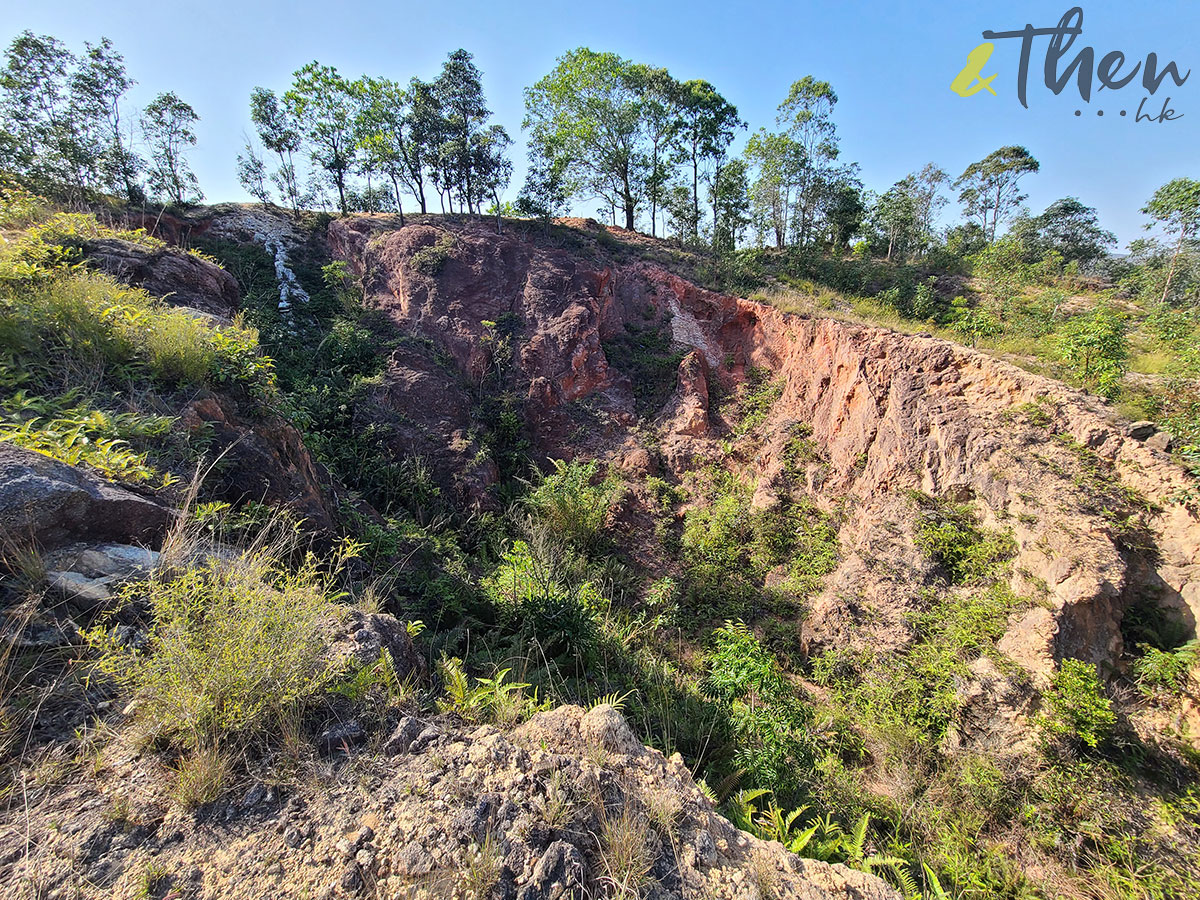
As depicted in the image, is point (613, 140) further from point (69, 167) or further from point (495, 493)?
point (69, 167)

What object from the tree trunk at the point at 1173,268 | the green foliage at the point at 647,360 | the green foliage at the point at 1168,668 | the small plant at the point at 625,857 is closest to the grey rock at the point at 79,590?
the small plant at the point at 625,857

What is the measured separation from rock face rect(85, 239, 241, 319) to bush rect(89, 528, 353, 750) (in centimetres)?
564

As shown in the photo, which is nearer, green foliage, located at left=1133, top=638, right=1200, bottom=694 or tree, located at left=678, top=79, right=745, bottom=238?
green foliage, located at left=1133, top=638, right=1200, bottom=694

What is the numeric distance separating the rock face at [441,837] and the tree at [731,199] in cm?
1918

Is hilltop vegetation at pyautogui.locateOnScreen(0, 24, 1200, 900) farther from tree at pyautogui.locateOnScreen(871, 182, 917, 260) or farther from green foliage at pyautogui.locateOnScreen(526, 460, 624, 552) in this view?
tree at pyautogui.locateOnScreen(871, 182, 917, 260)

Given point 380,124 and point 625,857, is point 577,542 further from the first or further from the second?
point 380,124

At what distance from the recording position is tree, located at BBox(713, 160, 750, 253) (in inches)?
733

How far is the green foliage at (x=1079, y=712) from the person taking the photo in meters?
4.80

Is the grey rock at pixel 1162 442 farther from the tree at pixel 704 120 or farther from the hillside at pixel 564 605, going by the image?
A: the tree at pixel 704 120

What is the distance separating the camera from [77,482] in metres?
2.99

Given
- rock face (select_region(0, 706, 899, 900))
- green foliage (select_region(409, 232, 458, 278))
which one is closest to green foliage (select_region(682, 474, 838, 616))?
rock face (select_region(0, 706, 899, 900))

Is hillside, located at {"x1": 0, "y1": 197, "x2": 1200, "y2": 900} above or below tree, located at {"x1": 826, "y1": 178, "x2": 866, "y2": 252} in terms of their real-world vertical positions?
below

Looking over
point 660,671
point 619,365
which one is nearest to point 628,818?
point 660,671

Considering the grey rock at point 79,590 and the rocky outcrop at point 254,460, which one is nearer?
the grey rock at point 79,590
